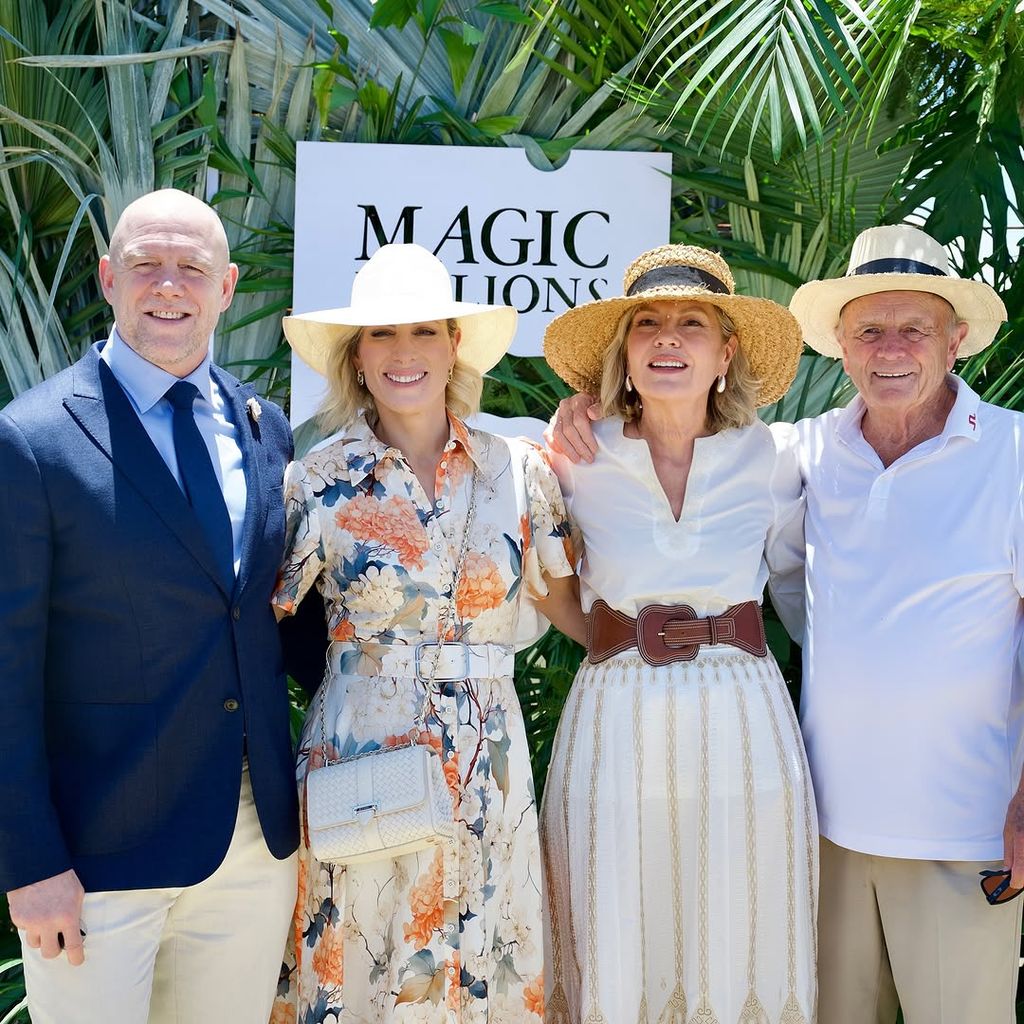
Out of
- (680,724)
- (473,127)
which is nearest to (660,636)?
(680,724)

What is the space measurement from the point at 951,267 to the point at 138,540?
6.34ft

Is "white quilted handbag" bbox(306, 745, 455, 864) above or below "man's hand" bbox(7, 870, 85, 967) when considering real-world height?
above

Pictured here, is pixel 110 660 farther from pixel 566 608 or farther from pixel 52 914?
pixel 566 608

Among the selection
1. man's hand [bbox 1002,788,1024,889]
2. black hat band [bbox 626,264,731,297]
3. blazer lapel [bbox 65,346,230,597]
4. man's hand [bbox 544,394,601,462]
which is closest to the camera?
blazer lapel [bbox 65,346,230,597]

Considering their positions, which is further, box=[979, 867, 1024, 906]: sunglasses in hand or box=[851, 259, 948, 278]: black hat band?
box=[851, 259, 948, 278]: black hat band

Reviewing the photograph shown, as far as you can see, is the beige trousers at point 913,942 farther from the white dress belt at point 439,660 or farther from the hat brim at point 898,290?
the hat brim at point 898,290

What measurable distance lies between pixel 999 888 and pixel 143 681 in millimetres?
1712

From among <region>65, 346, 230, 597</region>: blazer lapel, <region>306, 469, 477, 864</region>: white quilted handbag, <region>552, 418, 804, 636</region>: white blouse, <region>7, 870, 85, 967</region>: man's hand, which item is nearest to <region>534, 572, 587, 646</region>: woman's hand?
<region>552, 418, 804, 636</region>: white blouse

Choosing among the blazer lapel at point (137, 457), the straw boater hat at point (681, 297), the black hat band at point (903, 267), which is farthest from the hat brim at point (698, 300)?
the blazer lapel at point (137, 457)

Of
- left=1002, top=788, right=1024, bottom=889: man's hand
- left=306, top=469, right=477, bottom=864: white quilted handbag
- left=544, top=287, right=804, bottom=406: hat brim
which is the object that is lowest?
left=1002, top=788, right=1024, bottom=889: man's hand

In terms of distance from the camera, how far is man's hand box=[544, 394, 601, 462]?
3092 mm

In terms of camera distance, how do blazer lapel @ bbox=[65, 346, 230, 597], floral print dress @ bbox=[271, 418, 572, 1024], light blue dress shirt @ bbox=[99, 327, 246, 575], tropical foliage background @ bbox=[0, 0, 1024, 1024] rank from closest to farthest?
1. blazer lapel @ bbox=[65, 346, 230, 597]
2. light blue dress shirt @ bbox=[99, 327, 246, 575]
3. floral print dress @ bbox=[271, 418, 572, 1024]
4. tropical foliage background @ bbox=[0, 0, 1024, 1024]

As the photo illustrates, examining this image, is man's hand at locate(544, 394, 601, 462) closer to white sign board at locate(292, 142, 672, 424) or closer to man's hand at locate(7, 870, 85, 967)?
white sign board at locate(292, 142, 672, 424)

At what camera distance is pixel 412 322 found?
281 centimetres
